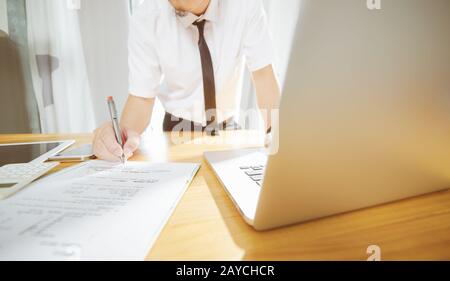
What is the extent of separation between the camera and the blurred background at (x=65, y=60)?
75.5 inches

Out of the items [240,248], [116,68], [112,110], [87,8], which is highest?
[87,8]

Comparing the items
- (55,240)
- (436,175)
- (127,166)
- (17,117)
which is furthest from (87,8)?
(436,175)

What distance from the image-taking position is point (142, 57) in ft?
3.36

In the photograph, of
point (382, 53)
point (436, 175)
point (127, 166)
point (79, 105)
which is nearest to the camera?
point (382, 53)

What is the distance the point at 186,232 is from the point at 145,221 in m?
0.05

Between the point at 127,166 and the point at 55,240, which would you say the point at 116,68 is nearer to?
the point at 127,166

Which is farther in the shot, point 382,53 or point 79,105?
point 79,105

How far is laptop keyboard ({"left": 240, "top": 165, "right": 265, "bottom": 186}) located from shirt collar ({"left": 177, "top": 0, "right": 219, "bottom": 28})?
2.47 feet

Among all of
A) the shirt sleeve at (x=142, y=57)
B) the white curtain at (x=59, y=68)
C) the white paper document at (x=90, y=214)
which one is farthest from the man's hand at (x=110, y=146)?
the white curtain at (x=59, y=68)

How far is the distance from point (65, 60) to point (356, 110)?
2.31 m

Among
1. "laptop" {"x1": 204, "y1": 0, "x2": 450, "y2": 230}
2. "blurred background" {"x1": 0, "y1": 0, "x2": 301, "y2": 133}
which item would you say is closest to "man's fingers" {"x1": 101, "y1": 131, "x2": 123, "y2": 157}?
"laptop" {"x1": 204, "y1": 0, "x2": 450, "y2": 230}

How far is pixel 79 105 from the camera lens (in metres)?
2.08

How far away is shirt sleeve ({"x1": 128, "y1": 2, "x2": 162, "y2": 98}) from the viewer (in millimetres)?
998

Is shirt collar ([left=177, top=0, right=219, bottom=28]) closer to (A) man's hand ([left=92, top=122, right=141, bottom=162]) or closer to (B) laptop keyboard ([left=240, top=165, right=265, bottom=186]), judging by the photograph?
(A) man's hand ([left=92, top=122, right=141, bottom=162])
